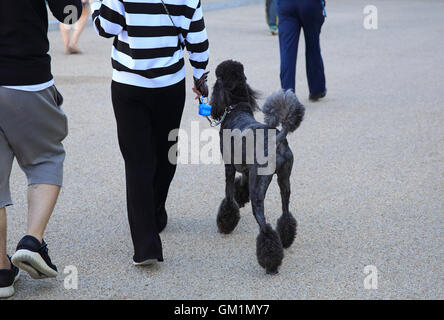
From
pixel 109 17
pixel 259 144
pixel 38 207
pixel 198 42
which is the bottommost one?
pixel 38 207

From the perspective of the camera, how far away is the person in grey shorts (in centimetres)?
351

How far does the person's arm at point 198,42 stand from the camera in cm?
398

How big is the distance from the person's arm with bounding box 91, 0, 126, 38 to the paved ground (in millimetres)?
1358

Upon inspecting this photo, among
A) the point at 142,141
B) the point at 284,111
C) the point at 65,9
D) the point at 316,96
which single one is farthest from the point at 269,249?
the point at 316,96

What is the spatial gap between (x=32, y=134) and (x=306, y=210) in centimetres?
216

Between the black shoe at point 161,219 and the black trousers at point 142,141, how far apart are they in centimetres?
48

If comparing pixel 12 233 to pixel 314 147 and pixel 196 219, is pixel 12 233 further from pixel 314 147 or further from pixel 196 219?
pixel 314 147

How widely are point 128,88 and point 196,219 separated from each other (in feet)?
4.41

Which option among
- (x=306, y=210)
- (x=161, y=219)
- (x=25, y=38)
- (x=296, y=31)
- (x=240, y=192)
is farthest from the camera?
(x=296, y=31)

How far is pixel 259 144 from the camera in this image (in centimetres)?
396

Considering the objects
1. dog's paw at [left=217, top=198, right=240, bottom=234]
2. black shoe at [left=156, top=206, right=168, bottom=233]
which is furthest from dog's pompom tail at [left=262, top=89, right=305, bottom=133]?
black shoe at [left=156, top=206, right=168, bottom=233]

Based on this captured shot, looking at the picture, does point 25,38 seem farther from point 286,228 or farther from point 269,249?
point 286,228

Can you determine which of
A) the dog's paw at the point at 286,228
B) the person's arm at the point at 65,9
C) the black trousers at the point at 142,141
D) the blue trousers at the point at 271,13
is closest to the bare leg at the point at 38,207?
the black trousers at the point at 142,141

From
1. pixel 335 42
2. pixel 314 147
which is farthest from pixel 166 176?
pixel 335 42
